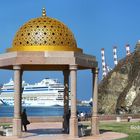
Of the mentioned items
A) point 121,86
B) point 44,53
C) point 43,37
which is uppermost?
point 121,86

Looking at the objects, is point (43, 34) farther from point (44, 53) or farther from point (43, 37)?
point (44, 53)

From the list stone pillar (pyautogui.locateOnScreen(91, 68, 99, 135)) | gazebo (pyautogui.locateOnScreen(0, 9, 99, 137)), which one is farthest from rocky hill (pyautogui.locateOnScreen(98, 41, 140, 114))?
gazebo (pyautogui.locateOnScreen(0, 9, 99, 137))

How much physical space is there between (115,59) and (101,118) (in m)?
129

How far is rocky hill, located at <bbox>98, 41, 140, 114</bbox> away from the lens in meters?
116

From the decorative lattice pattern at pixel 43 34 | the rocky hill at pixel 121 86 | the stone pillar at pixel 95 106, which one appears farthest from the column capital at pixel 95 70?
the rocky hill at pixel 121 86

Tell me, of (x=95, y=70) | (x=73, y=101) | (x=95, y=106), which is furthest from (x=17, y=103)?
(x=95, y=70)

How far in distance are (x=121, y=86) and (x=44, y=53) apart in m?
110

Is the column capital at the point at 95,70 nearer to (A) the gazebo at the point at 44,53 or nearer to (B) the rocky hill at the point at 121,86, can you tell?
(A) the gazebo at the point at 44,53

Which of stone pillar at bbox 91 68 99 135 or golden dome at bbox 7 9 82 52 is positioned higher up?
golden dome at bbox 7 9 82 52

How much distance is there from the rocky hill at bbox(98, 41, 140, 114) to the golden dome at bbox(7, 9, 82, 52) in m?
88.1

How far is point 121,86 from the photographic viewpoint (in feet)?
440

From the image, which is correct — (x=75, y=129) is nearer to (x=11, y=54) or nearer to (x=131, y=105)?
(x=11, y=54)

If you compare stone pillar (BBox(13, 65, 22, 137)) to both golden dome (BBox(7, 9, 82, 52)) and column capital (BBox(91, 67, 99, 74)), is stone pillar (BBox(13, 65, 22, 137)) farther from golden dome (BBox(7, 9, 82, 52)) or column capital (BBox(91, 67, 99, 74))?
column capital (BBox(91, 67, 99, 74))

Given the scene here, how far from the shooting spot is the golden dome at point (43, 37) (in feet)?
87.1
